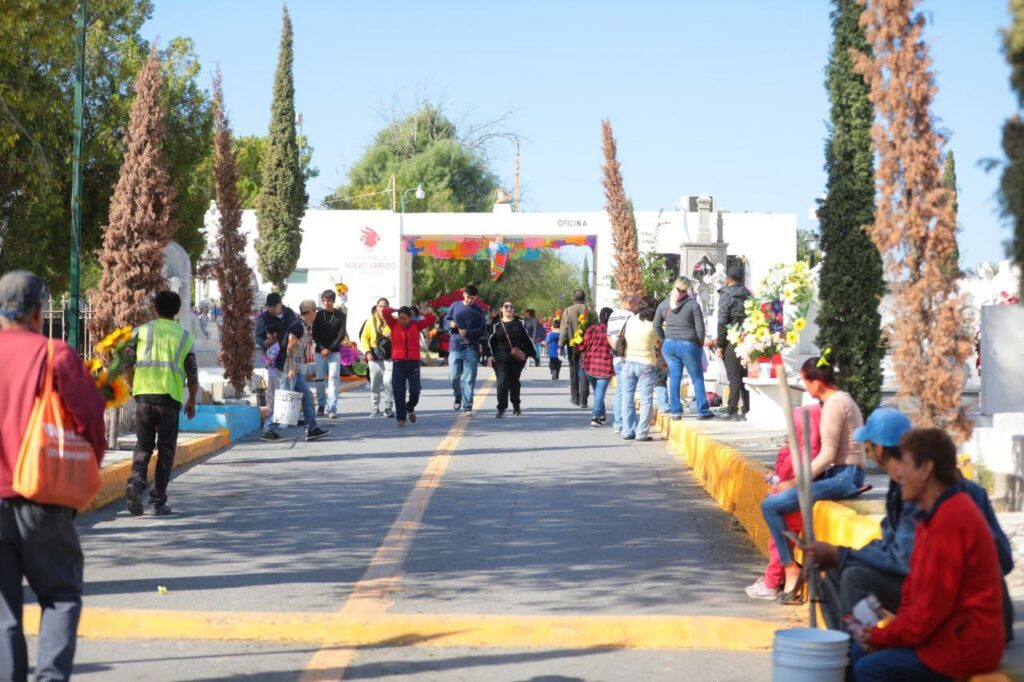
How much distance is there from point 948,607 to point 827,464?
331cm

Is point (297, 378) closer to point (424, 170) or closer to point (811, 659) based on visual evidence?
point (811, 659)

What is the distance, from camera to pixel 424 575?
29.9 feet

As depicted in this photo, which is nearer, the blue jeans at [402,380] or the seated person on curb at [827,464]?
the seated person on curb at [827,464]

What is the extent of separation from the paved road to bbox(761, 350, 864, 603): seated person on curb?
15.1 inches

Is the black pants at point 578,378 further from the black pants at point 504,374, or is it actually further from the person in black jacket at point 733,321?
the person in black jacket at point 733,321

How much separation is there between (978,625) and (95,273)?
45.1 m

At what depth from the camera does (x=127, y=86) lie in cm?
3316

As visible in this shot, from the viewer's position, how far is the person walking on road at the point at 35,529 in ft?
18.7

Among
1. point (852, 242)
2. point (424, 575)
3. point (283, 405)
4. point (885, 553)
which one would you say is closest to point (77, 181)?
point (283, 405)

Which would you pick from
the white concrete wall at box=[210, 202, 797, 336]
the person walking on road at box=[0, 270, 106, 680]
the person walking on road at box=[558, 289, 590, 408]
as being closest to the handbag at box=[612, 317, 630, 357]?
the person walking on road at box=[558, 289, 590, 408]

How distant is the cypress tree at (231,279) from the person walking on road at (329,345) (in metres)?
1.57

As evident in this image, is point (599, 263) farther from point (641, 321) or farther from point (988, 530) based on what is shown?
point (988, 530)

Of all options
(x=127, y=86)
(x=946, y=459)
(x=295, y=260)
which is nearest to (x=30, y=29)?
(x=946, y=459)

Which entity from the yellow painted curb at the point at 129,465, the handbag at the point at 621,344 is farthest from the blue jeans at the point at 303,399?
the handbag at the point at 621,344
